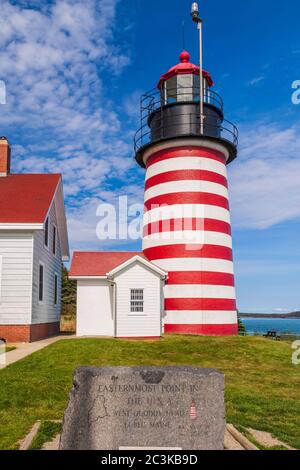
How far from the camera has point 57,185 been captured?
21844mm

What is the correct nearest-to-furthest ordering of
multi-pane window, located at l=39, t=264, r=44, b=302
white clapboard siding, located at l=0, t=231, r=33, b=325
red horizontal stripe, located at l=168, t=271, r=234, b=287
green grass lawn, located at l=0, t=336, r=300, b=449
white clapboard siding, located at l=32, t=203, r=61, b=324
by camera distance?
green grass lawn, located at l=0, t=336, r=300, b=449, white clapboard siding, located at l=0, t=231, r=33, b=325, white clapboard siding, located at l=32, t=203, r=61, b=324, multi-pane window, located at l=39, t=264, r=44, b=302, red horizontal stripe, located at l=168, t=271, r=234, b=287

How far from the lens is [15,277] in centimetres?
1803

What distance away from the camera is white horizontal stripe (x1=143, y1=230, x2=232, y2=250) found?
70.2ft

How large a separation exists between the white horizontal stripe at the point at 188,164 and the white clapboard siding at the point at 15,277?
7.60m

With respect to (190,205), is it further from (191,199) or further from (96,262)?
(96,262)

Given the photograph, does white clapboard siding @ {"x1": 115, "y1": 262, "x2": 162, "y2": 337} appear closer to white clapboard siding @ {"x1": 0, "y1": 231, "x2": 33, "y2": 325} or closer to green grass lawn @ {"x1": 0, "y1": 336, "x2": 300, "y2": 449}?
green grass lawn @ {"x1": 0, "y1": 336, "x2": 300, "y2": 449}

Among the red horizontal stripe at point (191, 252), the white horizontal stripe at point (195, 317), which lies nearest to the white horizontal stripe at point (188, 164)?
the red horizontal stripe at point (191, 252)

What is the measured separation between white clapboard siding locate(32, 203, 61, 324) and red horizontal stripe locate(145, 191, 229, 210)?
543 centimetres

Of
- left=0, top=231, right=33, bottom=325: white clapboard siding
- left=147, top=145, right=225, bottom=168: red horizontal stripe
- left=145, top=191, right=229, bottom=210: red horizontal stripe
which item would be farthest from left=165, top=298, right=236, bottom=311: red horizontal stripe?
left=147, top=145, right=225, bottom=168: red horizontal stripe

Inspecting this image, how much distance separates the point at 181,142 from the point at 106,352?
11.1 metres

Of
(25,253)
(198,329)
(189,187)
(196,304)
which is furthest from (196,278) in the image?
(25,253)

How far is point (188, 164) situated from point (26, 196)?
24.8 ft
